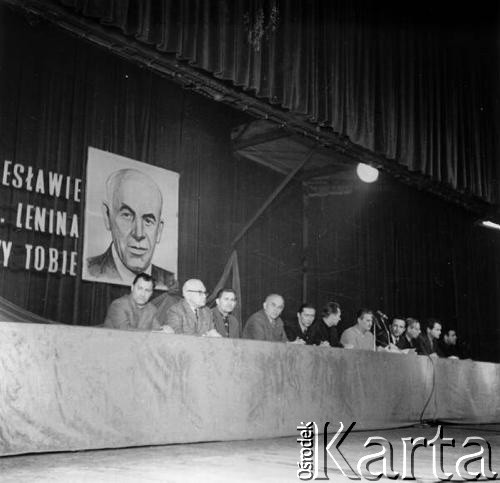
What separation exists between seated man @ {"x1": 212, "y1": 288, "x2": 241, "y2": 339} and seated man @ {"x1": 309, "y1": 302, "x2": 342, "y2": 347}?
2.33 ft

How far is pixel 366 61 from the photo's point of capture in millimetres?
6453

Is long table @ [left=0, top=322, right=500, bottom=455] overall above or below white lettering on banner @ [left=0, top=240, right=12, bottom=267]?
below

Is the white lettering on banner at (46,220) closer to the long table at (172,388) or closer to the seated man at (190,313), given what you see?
the seated man at (190,313)

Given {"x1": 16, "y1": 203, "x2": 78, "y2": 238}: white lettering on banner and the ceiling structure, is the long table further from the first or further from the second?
{"x1": 16, "y1": 203, "x2": 78, "y2": 238}: white lettering on banner

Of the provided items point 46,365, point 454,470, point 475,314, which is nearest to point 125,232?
point 46,365

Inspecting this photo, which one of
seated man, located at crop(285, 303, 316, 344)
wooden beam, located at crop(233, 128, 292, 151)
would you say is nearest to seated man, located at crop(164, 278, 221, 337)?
seated man, located at crop(285, 303, 316, 344)

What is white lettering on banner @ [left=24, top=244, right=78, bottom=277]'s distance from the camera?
215 inches

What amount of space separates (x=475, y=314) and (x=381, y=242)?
2.40 meters

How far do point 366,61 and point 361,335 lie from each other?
261cm

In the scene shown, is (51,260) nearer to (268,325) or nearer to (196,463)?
(268,325)

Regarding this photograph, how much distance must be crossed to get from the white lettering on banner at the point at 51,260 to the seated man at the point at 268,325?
62.3 inches

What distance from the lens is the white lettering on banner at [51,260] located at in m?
5.45

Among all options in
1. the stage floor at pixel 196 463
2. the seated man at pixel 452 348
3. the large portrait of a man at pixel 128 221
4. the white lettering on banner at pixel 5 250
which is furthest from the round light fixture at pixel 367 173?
the stage floor at pixel 196 463

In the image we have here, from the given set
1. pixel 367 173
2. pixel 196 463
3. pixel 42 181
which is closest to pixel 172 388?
pixel 196 463
